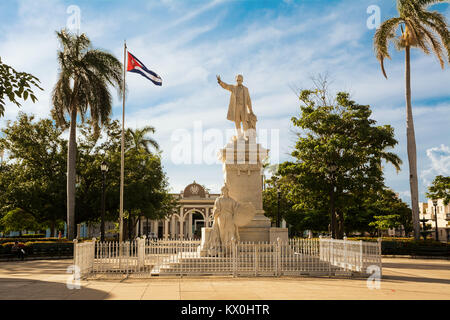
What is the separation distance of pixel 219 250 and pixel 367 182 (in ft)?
45.9

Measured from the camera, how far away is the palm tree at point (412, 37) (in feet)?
76.5

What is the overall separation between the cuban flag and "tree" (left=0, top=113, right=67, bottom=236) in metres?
11.8

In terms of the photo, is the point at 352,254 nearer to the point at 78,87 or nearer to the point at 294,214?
the point at 78,87

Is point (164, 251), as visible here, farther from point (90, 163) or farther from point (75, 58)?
point (90, 163)

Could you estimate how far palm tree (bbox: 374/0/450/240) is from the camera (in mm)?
23312

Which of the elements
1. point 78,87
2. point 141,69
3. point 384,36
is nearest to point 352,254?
point 141,69

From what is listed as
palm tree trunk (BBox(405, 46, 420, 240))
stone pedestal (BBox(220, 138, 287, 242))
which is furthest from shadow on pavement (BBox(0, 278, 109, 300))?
palm tree trunk (BBox(405, 46, 420, 240))

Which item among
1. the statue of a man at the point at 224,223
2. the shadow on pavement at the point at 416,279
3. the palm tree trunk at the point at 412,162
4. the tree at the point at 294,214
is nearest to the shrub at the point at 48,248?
the statue of a man at the point at 224,223

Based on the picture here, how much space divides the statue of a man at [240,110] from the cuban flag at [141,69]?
17.6 ft

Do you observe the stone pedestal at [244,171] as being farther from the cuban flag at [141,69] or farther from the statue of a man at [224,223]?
the cuban flag at [141,69]

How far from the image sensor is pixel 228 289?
9.62m

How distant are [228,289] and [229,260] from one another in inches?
124
